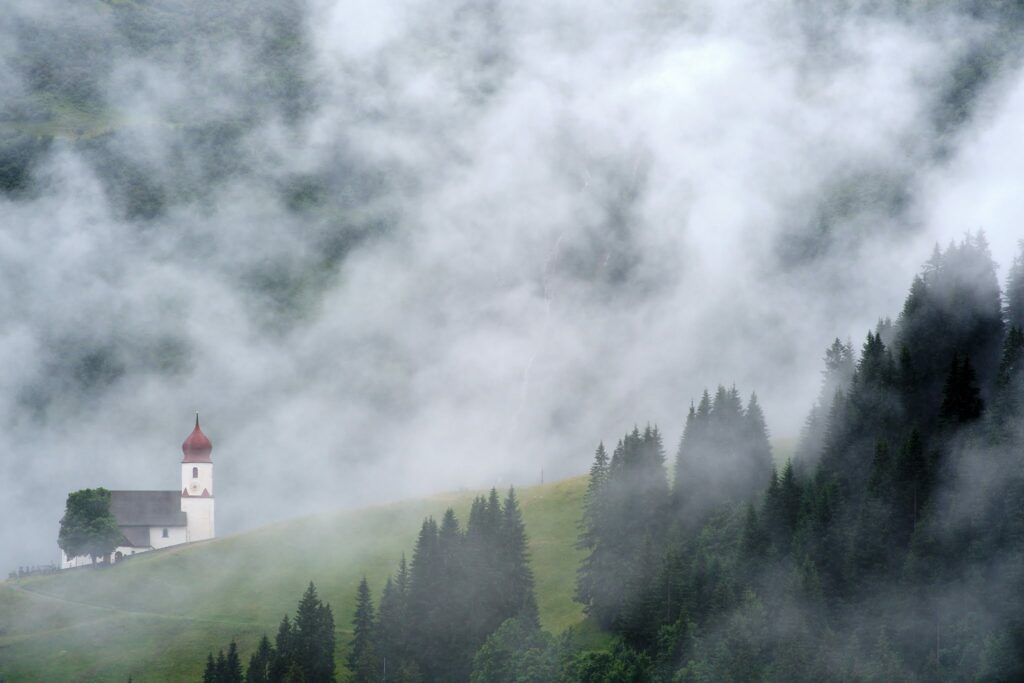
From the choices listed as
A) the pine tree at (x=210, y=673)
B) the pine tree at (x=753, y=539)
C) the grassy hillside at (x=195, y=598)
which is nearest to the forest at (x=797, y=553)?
the pine tree at (x=753, y=539)

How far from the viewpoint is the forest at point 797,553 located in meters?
117

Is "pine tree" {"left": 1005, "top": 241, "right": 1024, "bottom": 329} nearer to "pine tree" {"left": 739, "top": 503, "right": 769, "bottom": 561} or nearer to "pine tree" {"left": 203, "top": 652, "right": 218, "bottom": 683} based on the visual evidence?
"pine tree" {"left": 739, "top": 503, "right": 769, "bottom": 561}

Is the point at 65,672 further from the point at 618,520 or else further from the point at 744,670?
the point at 744,670

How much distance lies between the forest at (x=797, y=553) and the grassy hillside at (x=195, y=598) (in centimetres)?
1131

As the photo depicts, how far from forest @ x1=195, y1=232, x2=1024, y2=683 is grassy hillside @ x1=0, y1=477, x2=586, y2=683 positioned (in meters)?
11.3

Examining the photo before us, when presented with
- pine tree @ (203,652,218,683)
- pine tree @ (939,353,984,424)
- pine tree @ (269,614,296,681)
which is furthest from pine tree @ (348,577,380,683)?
pine tree @ (939,353,984,424)

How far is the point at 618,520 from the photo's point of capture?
494 feet

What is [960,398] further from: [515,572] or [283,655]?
[283,655]

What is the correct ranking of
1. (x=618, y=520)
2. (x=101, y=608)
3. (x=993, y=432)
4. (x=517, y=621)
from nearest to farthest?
(x=993, y=432), (x=517, y=621), (x=618, y=520), (x=101, y=608)

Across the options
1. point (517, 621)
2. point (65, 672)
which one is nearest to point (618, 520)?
point (517, 621)

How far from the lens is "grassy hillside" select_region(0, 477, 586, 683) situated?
161375mm

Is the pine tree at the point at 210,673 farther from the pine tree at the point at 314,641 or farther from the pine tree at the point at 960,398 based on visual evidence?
the pine tree at the point at 960,398

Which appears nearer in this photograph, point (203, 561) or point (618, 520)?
point (618, 520)

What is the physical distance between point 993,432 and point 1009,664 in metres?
26.8
